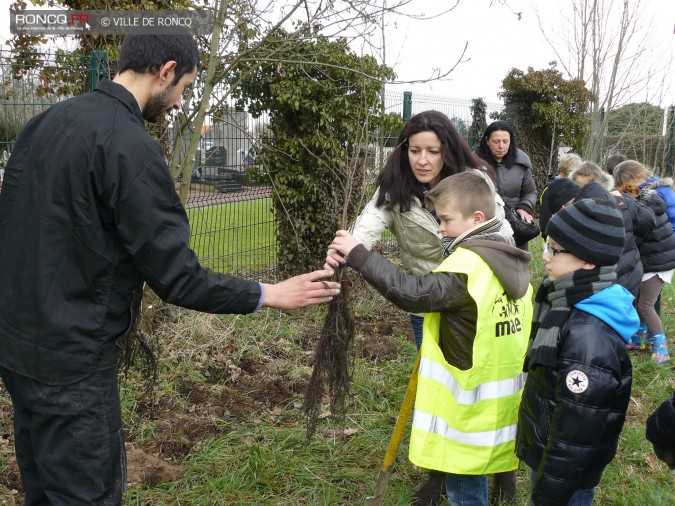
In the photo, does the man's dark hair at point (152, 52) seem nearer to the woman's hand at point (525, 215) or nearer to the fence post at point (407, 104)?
the woman's hand at point (525, 215)

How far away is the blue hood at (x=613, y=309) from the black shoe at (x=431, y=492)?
141 centimetres

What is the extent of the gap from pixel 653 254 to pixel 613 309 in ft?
12.6

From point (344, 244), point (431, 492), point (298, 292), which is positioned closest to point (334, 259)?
point (344, 244)

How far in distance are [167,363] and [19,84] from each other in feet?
8.18

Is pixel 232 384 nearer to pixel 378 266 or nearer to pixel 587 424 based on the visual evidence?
pixel 378 266

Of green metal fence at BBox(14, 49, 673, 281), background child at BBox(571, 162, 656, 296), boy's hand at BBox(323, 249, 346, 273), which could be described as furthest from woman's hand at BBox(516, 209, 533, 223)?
boy's hand at BBox(323, 249, 346, 273)

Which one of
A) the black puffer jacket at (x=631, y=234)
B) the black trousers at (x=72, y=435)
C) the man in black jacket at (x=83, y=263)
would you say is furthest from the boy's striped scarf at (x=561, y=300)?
the black puffer jacket at (x=631, y=234)

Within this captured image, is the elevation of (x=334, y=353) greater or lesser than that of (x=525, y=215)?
lesser

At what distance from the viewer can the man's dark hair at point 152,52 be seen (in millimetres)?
2197

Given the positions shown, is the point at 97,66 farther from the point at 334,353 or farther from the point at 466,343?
the point at 466,343

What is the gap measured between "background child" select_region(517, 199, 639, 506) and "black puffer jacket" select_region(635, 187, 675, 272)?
3.64m

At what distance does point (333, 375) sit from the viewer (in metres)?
3.12

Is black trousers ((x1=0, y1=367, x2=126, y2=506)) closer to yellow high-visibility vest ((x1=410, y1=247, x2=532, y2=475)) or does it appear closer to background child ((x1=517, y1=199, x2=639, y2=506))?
yellow high-visibility vest ((x1=410, y1=247, x2=532, y2=475))

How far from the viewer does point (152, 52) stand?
86.4 inches
